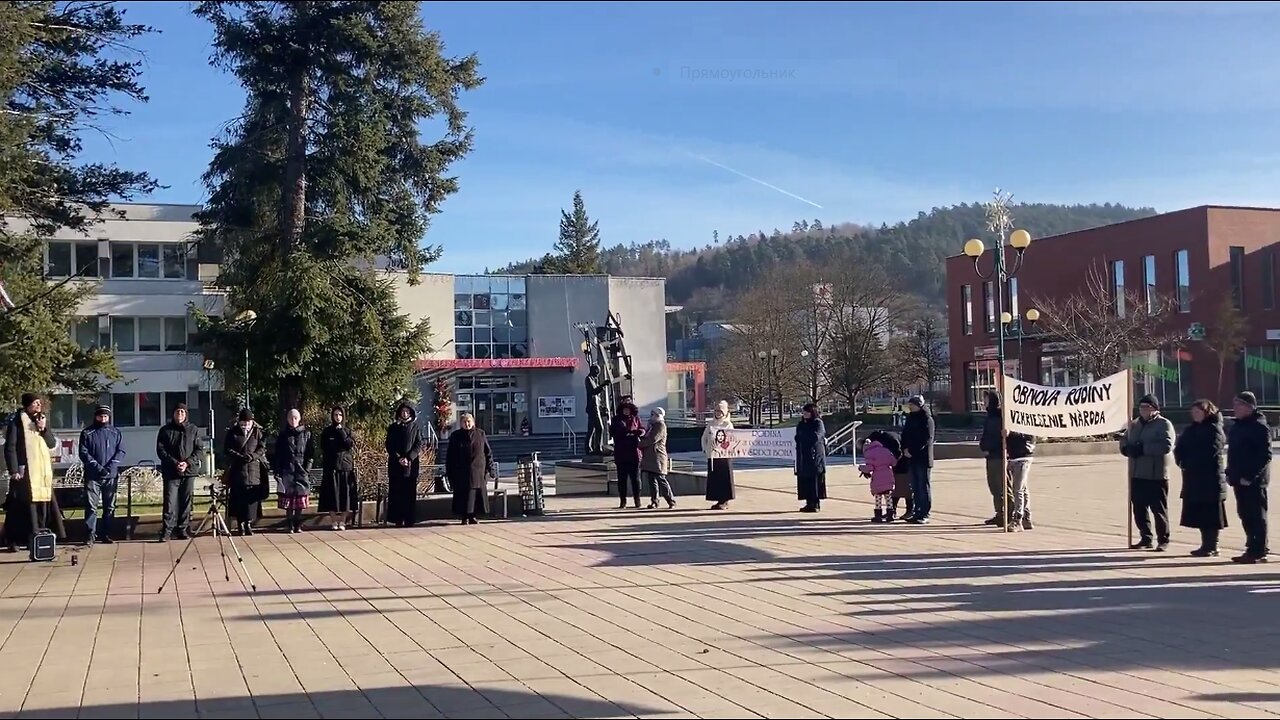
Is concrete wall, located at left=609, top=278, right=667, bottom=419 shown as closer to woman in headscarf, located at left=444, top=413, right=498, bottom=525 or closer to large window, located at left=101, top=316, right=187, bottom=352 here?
large window, located at left=101, top=316, right=187, bottom=352

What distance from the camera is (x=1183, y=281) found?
49844 mm

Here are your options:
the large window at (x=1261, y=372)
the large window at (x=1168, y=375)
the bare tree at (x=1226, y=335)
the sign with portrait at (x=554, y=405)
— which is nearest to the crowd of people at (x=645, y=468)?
the bare tree at (x=1226, y=335)

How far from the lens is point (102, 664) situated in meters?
7.69

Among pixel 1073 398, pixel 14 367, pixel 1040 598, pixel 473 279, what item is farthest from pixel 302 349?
pixel 473 279

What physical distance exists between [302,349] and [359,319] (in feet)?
5.68

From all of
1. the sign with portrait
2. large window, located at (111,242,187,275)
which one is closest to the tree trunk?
large window, located at (111,242,187,275)

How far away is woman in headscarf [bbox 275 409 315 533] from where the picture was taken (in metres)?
15.6

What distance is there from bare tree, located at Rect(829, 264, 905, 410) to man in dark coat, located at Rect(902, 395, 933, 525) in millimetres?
A: 39466

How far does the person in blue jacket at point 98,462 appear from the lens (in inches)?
571

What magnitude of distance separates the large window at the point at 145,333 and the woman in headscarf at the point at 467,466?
115 feet

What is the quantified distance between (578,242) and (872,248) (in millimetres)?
26745

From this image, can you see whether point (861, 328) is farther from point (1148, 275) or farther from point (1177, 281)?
point (1177, 281)

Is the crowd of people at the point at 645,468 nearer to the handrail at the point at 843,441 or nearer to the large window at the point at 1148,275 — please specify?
the handrail at the point at 843,441

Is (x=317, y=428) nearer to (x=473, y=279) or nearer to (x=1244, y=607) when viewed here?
(x=1244, y=607)
